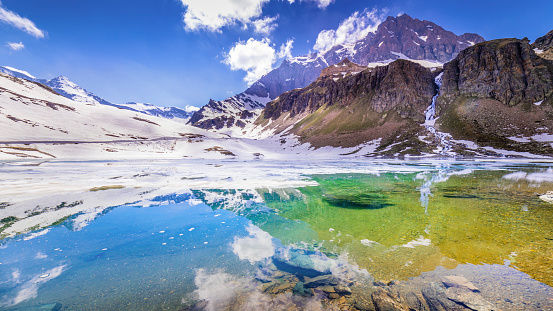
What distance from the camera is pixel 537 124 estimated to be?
64.8 metres

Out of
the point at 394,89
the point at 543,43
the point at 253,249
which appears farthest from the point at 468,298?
the point at 543,43

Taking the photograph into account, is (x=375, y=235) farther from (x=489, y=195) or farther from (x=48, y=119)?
(x=48, y=119)

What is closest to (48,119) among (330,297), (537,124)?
(330,297)

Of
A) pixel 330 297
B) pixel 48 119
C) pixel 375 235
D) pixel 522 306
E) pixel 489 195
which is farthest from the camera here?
pixel 48 119

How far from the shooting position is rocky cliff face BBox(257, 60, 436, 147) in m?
94.6

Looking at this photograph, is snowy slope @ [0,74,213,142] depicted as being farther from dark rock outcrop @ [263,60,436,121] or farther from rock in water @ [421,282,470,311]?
rock in water @ [421,282,470,311]

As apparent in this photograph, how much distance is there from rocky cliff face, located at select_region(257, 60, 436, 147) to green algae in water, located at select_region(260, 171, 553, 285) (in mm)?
80132

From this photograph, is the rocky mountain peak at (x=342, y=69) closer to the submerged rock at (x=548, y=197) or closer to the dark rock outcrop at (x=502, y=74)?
the dark rock outcrop at (x=502, y=74)

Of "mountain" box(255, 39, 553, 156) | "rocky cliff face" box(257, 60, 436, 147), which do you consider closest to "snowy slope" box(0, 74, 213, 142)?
"rocky cliff face" box(257, 60, 436, 147)

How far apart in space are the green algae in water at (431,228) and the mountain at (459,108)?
64.9 meters

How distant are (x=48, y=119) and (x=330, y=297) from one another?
12621 centimetres

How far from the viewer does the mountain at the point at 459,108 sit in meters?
65.9

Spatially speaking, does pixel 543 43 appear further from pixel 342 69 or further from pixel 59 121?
pixel 59 121

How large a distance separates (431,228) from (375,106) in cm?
11211
